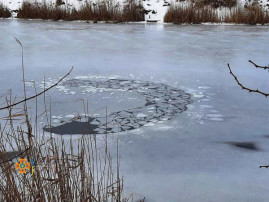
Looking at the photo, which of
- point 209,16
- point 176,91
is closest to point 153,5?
point 209,16

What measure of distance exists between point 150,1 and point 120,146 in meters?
12.6

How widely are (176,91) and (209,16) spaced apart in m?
8.66

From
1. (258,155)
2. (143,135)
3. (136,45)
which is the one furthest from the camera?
(136,45)

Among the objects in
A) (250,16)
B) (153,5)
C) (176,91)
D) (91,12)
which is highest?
(153,5)

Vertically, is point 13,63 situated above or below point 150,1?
below

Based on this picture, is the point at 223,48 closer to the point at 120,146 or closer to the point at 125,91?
the point at 125,91

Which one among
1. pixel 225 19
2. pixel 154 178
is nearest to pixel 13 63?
pixel 154 178

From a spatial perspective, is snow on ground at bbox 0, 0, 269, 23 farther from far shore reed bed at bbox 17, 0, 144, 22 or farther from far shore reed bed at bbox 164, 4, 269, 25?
far shore reed bed at bbox 164, 4, 269, 25

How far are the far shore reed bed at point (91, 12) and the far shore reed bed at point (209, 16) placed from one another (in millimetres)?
1067

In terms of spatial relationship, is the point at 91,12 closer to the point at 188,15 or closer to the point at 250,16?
the point at 188,15

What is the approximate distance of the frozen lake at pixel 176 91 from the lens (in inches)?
122

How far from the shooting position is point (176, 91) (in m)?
5.25

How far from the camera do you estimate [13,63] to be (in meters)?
6.79

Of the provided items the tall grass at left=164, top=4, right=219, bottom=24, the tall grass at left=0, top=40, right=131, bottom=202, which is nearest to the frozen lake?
the tall grass at left=0, top=40, right=131, bottom=202
